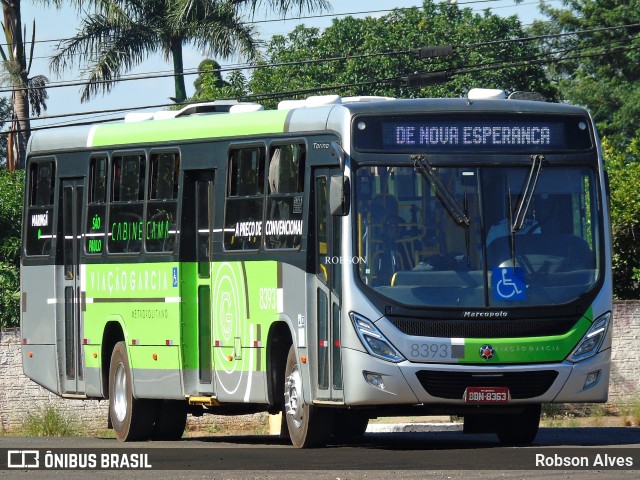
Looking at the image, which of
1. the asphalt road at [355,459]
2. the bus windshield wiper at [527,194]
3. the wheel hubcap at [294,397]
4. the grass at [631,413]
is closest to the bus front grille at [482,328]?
the bus windshield wiper at [527,194]

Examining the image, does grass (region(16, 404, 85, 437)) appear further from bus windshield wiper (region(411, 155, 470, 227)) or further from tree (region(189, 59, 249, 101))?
tree (region(189, 59, 249, 101))

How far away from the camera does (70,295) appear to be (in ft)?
67.3

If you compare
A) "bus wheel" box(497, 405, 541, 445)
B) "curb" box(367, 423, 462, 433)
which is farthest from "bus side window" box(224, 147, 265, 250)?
"curb" box(367, 423, 462, 433)

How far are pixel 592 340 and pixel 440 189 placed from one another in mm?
2003

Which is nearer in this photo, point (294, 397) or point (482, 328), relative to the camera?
point (482, 328)

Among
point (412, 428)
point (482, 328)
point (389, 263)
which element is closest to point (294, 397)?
point (389, 263)

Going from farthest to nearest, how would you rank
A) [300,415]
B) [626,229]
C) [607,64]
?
[607,64] → [626,229] → [300,415]

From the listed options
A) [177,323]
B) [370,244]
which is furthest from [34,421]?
[370,244]

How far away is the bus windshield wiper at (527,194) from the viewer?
15617 mm

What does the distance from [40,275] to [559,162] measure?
772 centimetres

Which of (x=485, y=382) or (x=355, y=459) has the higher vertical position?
(x=485, y=382)

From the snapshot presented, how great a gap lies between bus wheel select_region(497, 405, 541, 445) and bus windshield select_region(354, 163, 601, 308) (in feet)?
6.32

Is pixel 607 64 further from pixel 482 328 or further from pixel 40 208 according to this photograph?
pixel 482 328

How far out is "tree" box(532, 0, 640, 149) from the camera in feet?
168
